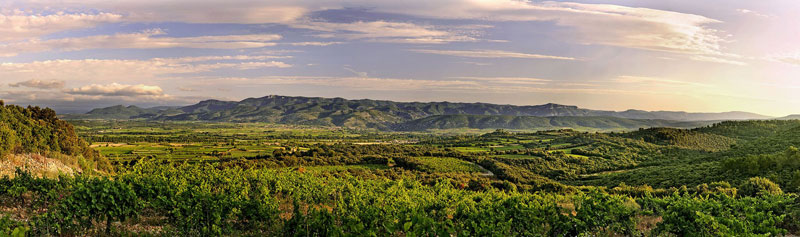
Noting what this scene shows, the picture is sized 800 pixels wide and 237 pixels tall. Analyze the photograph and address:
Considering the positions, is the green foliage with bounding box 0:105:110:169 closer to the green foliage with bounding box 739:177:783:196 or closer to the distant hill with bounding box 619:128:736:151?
the green foliage with bounding box 739:177:783:196

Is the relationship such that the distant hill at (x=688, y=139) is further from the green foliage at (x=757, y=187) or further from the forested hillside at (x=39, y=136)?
the forested hillside at (x=39, y=136)

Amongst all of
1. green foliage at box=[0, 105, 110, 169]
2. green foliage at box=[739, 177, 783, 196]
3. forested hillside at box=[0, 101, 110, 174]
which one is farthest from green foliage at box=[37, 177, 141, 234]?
green foliage at box=[739, 177, 783, 196]

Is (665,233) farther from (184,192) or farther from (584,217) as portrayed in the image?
(184,192)

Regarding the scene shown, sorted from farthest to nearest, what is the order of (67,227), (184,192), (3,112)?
(3,112)
(184,192)
(67,227)

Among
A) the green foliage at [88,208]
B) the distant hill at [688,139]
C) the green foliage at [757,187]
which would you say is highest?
the green foliage at [88,208]

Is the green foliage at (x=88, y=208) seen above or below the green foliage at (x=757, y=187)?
above

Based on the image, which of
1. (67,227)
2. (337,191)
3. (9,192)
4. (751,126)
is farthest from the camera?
(751,126)

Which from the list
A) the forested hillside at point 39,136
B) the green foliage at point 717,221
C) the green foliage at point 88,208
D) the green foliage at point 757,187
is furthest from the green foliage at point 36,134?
the green foliage at point 757,187

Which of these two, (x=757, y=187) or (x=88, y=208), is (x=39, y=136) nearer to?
(x=88, y=208)

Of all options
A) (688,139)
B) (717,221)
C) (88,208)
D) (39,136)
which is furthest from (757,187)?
(688,139)

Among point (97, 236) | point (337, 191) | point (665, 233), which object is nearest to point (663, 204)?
point (665, 233)

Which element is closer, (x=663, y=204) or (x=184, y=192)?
(x=184, y=192)

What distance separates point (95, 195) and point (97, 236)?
5.19 ft

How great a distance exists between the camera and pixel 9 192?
1881cm
